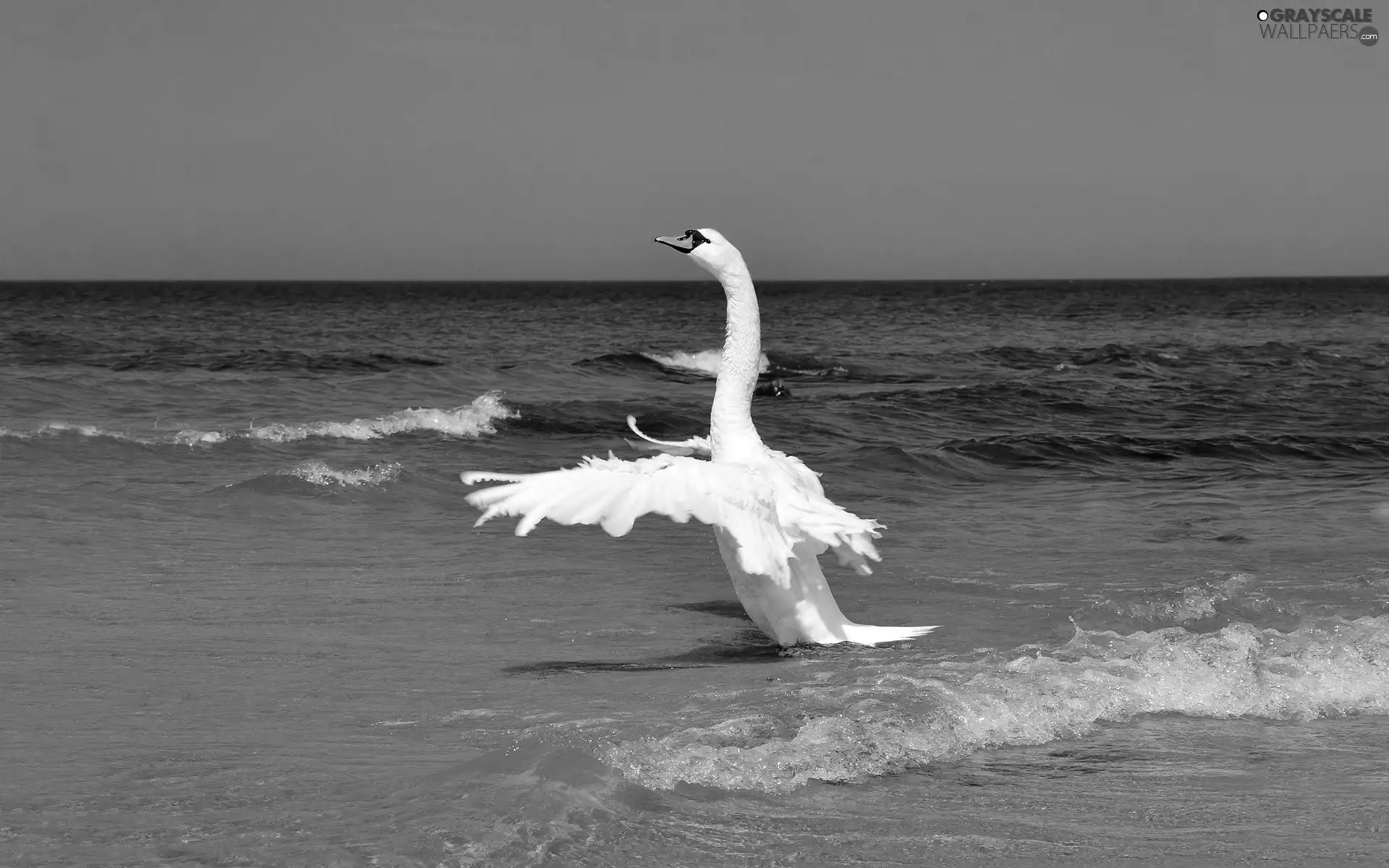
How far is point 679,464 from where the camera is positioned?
503cm

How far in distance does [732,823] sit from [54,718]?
99.2 inches

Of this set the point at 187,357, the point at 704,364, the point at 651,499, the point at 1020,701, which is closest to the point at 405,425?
the point at 651,499

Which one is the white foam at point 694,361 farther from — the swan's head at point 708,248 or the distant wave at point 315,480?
the swan's head at point 708,248

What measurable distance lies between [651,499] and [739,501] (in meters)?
0.53

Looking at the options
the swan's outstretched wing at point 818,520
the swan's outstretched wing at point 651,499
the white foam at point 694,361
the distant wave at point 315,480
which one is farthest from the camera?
the white foam at point 694,361

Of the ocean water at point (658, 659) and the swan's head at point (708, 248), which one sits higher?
the swan's head at point (708, 248)

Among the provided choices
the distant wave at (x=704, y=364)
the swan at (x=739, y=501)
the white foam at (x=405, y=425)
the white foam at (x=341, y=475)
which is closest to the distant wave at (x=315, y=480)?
the white foam at (x=341, y=475)

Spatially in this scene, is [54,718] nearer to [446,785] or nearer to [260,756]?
[260,756]

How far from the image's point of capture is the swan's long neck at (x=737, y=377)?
593cm

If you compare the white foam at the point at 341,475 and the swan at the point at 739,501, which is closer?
the swan at the point at 739,501

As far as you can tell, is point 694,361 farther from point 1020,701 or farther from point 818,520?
point 1020,701

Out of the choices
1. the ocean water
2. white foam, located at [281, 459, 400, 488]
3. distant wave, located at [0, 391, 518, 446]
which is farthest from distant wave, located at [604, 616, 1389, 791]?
distant wave, located at [0, 391, 518, 446]

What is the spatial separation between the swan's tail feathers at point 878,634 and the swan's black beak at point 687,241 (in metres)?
1.87

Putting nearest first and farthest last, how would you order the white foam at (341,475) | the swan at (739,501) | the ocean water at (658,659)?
the ocean water at (658,659) < the swan at (739,501) < the white foam at (341,475)
